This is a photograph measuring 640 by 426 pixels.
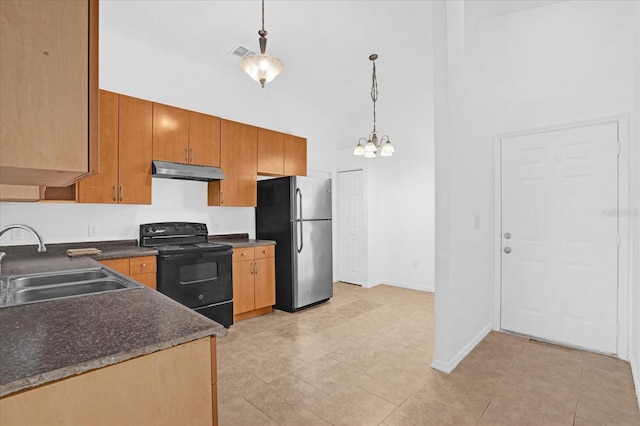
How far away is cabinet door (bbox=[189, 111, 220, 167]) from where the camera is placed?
3555 mm

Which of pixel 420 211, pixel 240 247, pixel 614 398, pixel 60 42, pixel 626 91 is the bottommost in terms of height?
pixel 614 398

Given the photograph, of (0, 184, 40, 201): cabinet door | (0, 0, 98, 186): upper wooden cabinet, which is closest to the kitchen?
(0, 184, 40, 201): cabinet door

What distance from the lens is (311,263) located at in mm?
4234

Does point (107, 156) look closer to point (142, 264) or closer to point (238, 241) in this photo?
point (142, 264)

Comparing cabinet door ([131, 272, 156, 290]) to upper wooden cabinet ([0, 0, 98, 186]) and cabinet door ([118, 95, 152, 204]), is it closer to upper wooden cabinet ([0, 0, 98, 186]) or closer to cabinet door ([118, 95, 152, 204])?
cabinet door ([118, 95, 152, 204])

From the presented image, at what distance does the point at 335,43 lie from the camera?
3619 mm

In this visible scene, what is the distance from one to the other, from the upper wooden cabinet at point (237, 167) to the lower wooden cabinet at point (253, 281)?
65 cm

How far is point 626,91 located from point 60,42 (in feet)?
12.5

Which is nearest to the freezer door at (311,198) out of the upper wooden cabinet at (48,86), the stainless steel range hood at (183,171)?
the stainless steel range hood at (183,171)

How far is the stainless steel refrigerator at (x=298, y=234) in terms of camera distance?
13.3 feet

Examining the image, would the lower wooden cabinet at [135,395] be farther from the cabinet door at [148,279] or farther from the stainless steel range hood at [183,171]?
the stainless steel range hood at [183,171]

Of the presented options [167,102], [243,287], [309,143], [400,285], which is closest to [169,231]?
[243,287]

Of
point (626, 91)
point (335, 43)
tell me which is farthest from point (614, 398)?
point (335, 43)

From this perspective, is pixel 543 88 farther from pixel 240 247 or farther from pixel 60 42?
pixel 60 42
